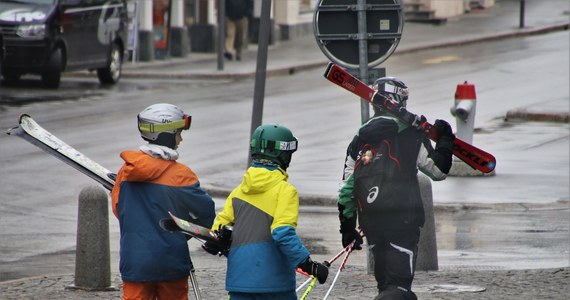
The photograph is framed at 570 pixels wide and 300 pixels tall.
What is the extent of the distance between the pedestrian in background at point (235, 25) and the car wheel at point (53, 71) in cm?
810

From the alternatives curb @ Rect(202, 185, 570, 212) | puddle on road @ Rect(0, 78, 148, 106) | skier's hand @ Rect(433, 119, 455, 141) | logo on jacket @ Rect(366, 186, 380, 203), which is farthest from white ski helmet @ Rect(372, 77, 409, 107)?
puddle on road @ Rect(0, 78, 148, 106)

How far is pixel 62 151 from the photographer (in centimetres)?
767

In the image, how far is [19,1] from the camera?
25766 millimetres

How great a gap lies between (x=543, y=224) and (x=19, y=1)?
583 inches

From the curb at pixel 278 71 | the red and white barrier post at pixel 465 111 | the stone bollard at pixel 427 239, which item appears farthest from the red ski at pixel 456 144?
the curb at pixel 278 71

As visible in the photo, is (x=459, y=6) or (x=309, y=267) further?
(x=459, y=6)

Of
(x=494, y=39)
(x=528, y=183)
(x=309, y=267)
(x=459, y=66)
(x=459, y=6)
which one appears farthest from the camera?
(x=459, y=6)

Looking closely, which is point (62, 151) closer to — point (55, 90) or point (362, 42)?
point (362, 42)

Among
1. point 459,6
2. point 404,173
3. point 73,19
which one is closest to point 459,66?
point 73,19

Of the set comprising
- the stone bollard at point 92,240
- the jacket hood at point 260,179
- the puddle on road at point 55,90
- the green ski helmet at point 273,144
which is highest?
the green ski helmet at point 273,144

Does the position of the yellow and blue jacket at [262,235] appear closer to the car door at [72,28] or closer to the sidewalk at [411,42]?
the car door at [72,28]

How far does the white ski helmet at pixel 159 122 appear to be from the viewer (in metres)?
7.21

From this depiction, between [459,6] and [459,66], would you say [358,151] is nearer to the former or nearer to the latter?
[459,66]

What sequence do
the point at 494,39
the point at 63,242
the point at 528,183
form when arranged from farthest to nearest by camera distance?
the point at 494,39 < the point at 528,183 < the point at 63,242
